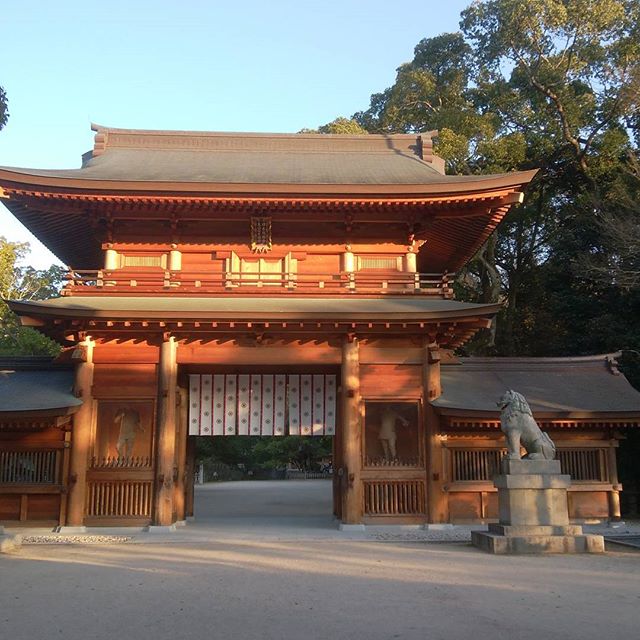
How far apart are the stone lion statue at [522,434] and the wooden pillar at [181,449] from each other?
7984 mm

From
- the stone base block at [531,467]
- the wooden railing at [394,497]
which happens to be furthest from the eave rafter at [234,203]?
the stone base block at [531,467]

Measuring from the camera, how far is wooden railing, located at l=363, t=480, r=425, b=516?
15.2 metres

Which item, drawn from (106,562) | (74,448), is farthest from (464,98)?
(106,562)

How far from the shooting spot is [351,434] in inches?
596

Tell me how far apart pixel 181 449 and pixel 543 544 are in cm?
908

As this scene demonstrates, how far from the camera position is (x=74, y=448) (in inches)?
586

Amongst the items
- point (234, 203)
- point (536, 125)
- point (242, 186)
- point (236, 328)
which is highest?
point (536, 125)

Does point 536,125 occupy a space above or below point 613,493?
above

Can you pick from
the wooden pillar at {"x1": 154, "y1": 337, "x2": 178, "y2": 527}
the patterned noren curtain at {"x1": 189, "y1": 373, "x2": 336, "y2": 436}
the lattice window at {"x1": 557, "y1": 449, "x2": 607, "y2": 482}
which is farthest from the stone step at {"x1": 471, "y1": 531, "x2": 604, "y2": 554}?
the wooden pillar at {"x1": 154, "y1": 337, "x2": 178, "y2": 527}

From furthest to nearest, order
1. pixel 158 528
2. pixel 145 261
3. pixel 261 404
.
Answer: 1. pixel 145 261
2. pixel 261 404
3. pixel 158 528

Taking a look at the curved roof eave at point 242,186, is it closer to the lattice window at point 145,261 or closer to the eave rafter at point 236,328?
the lattice window at point 145,261

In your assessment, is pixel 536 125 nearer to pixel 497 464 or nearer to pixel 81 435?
pixel 497 464

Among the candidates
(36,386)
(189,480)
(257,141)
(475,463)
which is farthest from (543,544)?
(257,141)

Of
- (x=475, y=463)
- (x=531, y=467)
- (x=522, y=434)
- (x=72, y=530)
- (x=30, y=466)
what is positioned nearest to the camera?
(x=531, y=467)
